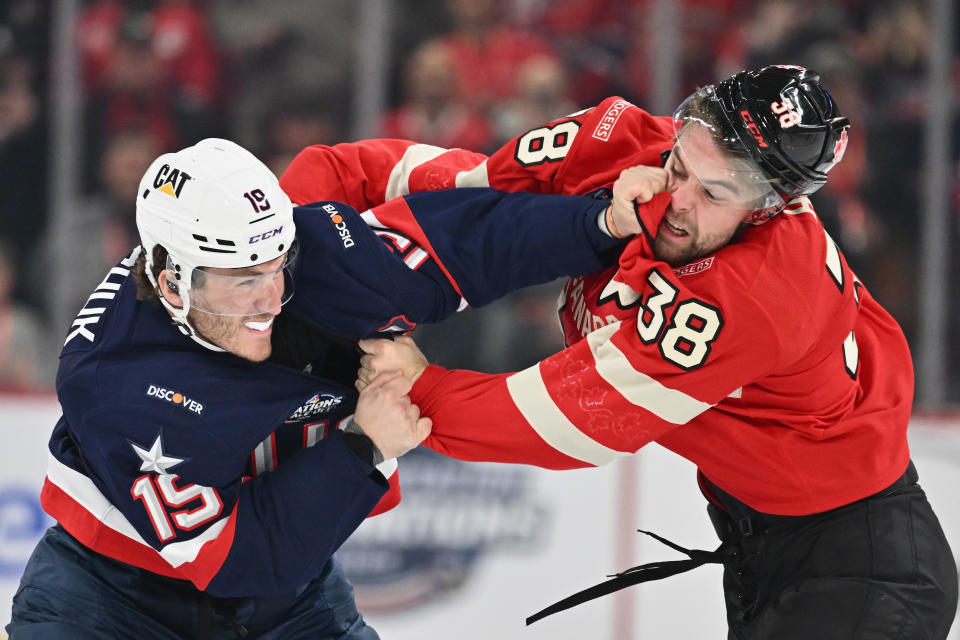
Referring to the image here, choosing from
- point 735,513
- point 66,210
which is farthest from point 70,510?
point 66,210

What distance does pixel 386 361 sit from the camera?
108 inches

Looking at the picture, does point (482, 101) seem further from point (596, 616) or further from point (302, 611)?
point (302, 611)

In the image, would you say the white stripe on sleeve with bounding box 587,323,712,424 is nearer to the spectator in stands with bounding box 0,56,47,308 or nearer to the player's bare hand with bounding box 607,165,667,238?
the player's bare hand with bounding box 607,165,667,238

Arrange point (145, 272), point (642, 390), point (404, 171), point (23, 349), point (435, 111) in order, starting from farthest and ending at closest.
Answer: point (435, 111), point (23, 349), point (404, 171), point (145, 272), point (642, 390)

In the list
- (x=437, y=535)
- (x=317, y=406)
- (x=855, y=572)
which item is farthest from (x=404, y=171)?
(x=437, y=535)

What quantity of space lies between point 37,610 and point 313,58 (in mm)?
3596

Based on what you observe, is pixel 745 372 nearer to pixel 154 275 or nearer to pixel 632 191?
pixel 632 191

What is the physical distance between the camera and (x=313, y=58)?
5.73m

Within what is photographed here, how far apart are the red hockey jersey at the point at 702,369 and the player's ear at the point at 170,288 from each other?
0.60 m

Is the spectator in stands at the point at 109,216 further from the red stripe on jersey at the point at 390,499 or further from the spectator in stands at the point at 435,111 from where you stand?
the red stripe on jersey at the point at 390,499

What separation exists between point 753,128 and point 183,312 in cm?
130

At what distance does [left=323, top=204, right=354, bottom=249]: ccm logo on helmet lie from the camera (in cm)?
273

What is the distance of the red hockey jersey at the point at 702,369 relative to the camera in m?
2.52

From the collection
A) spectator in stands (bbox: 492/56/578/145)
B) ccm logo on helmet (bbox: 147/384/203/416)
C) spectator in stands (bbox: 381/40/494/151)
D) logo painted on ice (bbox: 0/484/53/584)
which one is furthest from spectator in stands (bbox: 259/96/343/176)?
ccm logo on helmet (bbox: 147/384/203/416)
